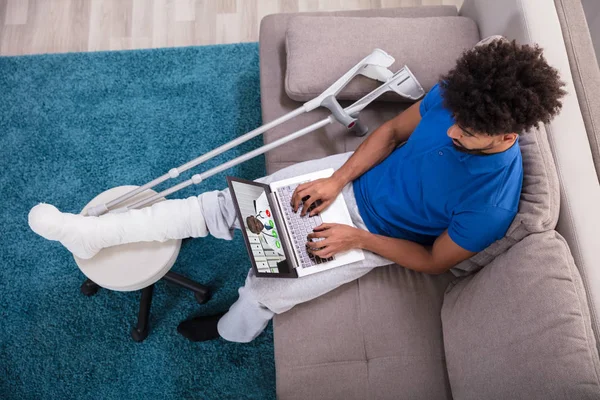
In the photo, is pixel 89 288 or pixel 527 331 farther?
pixel 89 288

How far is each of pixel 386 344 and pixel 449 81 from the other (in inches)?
31.9

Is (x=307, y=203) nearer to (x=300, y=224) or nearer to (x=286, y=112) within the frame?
(x=300, y=224)

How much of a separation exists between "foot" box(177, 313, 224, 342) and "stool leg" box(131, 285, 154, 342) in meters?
0.14

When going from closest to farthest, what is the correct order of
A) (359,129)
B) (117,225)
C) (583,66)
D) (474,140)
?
1. (474,140)
2. (583,66)
3. (117,225)
4. (359,129)

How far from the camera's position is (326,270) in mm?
1487

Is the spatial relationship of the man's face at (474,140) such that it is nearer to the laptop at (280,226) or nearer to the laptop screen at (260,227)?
the laptop at (280,226)

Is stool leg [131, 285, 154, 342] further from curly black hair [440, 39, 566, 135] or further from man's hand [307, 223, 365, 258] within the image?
curly black hair [440, 39, 566, 135]

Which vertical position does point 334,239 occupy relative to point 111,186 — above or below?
above

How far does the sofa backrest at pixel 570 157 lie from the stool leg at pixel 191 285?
131 centimetres

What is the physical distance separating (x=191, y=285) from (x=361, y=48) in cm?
113

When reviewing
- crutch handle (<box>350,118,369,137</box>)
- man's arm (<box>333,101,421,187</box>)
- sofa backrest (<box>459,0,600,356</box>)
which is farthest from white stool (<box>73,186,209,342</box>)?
sofa backrest (<box>459,0,600,356</box>)

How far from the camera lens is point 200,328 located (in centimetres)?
186

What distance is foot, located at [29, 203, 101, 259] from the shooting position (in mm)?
1426

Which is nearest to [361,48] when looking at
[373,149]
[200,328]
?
[373,149]
